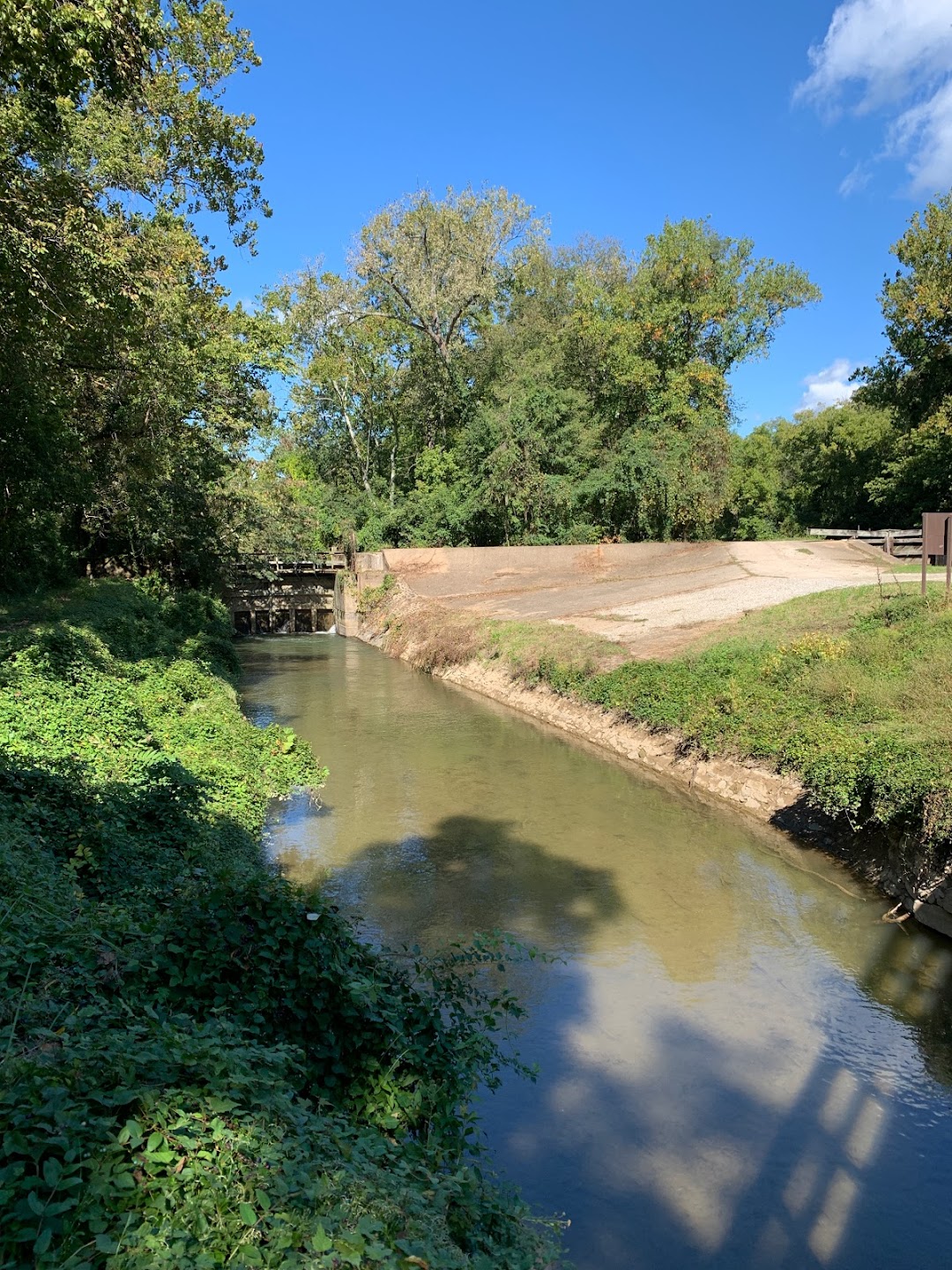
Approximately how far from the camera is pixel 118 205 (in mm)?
16359

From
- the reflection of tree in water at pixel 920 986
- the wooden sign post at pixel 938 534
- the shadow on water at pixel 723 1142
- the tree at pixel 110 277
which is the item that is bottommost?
the shadow on water at pixel 723 1142

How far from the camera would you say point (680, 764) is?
47.1 feet

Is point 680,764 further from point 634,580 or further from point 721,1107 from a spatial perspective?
point 634,580

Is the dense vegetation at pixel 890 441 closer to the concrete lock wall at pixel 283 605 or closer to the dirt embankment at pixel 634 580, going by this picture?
the dirt embankment at pixel 634 580

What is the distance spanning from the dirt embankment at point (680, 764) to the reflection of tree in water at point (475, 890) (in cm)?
316

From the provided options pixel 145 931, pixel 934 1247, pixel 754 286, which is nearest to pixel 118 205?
pixel 145 931

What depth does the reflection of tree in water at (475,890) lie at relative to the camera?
895 centimetres

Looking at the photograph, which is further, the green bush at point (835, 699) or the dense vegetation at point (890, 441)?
the dense vegetation at point (890, 441)

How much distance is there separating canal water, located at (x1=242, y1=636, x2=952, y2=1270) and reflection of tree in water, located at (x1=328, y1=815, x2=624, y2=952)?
0.11 ft

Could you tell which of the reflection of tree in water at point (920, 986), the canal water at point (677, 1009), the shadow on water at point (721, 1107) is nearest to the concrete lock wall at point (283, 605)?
the canal water at point (677, 1009)

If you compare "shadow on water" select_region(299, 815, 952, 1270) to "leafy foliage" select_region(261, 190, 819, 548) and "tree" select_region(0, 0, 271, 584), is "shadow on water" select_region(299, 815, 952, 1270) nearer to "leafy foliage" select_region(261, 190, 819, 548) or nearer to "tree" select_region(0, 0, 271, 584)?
"tree" select_region(0, 0, 271, 584)

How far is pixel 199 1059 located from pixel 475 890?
6652mm

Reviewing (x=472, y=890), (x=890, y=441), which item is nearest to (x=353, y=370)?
(x=890, y=441)

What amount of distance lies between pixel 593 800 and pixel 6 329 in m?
11.3
